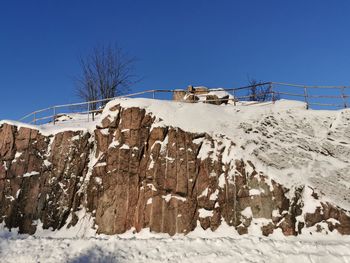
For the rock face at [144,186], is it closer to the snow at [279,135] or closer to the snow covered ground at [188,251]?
the snow at [279,135]

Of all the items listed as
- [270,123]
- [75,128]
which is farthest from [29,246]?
[270,123]

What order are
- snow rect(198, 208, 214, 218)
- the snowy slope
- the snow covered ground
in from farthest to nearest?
the snowy slope < snow rect(198, 208, 214, 218) < the snow covered ground

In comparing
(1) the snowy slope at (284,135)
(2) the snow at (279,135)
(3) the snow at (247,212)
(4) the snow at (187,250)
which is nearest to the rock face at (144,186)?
(3) the snow at (247,212)

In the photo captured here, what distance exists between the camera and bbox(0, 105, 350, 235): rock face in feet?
43.1

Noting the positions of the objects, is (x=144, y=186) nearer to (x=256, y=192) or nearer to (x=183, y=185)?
(x=183, y=185)

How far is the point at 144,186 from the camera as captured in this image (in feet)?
47.0

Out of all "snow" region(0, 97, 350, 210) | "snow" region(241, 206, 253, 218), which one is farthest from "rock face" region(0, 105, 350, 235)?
"snow" region(0, 97, 350, 210)

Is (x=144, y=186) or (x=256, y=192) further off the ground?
(x=144, y=186)

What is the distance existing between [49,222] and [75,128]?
4.00 meters

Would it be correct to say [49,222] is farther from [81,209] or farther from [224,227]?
[224,227]

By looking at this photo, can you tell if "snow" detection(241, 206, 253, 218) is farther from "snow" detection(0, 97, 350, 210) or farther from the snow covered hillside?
"snow" detection(0, 97, 350, 210)

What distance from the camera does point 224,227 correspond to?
42.9ft

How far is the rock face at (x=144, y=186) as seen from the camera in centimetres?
1313

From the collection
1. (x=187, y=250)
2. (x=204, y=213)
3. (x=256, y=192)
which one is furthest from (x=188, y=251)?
(x=256, y=192)
